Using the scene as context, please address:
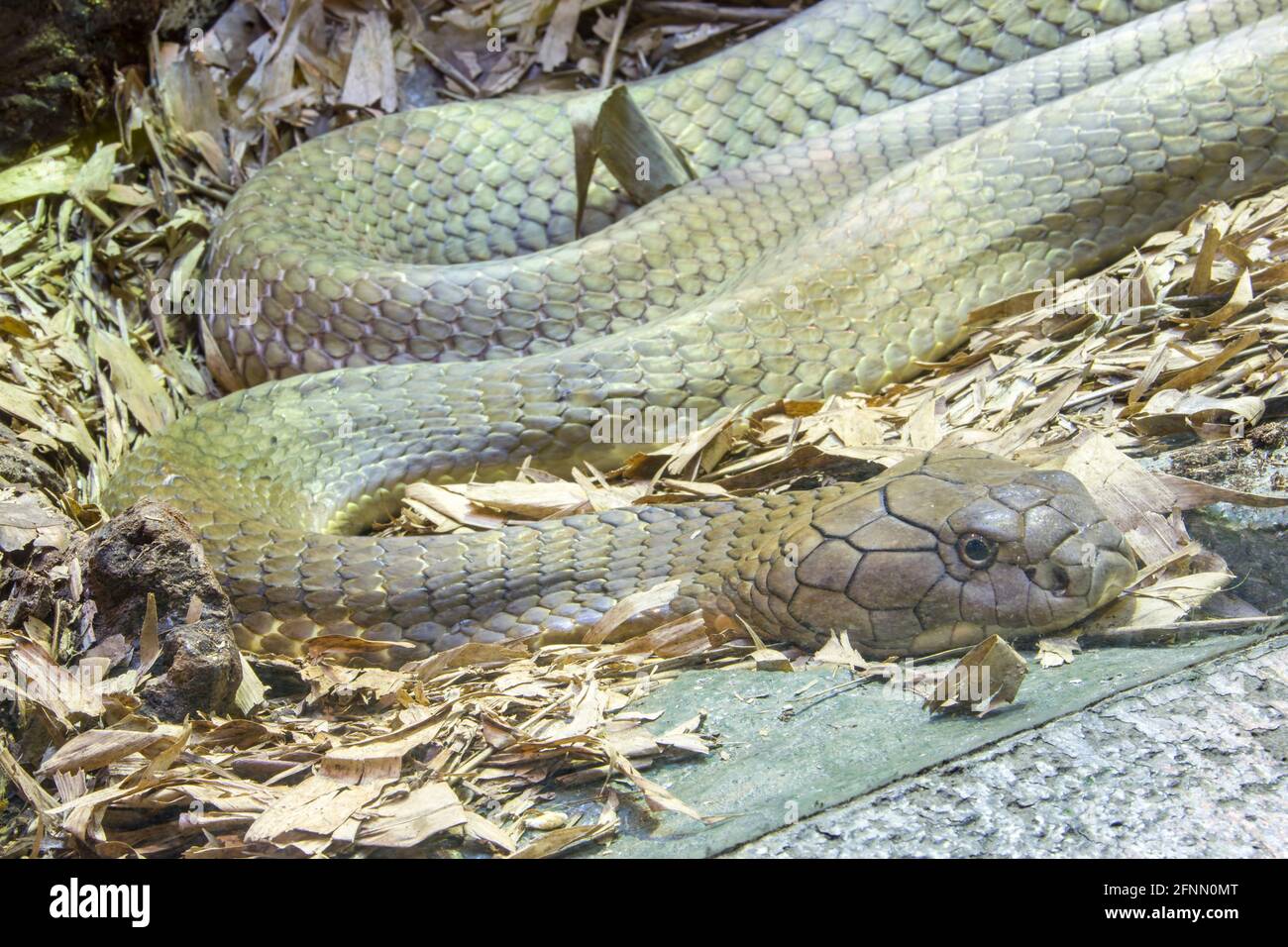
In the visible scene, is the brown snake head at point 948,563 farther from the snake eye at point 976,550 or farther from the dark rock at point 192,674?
the dark rock at point 192,674

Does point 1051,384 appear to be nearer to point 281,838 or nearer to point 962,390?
point 962,390

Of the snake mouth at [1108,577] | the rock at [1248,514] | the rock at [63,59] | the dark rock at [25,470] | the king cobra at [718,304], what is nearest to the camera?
the rock at [1248,514]

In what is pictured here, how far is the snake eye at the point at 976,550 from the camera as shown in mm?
2961

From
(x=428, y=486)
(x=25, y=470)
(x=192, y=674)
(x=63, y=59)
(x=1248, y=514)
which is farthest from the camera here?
(x=63, y=59)

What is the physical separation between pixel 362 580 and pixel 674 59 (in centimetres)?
392

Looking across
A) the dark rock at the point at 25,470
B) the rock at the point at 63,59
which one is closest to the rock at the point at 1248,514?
the dark rock at the point at 25,470

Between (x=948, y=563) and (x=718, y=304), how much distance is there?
174 centimetres

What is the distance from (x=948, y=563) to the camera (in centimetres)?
299

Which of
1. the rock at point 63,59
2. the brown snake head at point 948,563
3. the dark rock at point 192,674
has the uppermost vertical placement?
the rock at point 63,59

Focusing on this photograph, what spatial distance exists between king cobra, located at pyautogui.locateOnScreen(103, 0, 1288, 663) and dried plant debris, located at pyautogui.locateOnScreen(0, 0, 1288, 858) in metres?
0.16

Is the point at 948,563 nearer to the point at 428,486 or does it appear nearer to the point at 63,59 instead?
the point at 428,486

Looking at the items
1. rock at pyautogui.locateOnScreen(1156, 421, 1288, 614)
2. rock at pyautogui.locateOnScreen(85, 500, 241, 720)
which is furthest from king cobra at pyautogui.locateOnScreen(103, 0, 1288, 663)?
rock at pyautogui.locateOnScreen(85, 500, 241, 720)

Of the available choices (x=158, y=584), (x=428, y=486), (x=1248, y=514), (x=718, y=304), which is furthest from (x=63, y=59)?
(x=1248, y=514)

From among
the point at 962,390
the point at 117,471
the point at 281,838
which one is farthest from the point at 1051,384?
the point at 117,471
